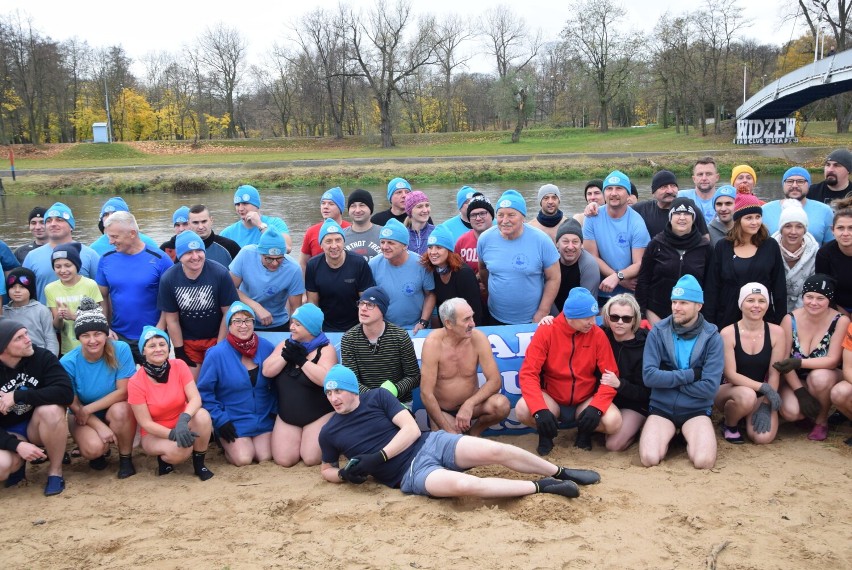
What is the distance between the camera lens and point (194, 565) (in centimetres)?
404

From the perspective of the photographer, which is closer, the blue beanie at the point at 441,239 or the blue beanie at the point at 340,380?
the blue beanie at the point at 340,380

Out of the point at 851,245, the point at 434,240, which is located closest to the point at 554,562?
the point at 434,240

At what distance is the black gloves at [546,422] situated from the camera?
5.43 m

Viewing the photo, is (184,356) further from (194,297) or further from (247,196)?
(247,196)

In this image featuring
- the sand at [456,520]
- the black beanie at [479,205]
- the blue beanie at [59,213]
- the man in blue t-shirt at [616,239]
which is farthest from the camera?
the black beanie at [479,205]

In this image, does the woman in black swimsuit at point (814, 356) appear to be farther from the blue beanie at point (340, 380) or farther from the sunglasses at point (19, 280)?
the sunglasses at point (19, 280)

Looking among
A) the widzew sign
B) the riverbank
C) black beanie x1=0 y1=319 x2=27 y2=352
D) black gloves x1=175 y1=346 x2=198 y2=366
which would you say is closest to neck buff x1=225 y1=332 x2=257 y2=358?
black gloves x1=175 y1=346 x2=198 y2=366

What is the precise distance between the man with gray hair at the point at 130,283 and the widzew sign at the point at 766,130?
45.4 meters

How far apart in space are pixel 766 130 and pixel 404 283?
149ft

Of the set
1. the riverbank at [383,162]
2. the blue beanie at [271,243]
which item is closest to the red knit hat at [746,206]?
the blue beanie at [271,243]

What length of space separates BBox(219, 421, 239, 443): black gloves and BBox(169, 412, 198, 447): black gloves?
36 cm

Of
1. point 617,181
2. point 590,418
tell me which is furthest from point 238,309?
point 617,181

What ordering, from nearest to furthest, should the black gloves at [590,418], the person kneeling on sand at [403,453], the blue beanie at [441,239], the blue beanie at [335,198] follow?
1. the person kneeling on sand at [403,453]
2. the black gloves at [590,418]
3. the blue beanie at [441,239]
4. the blue beanie at [335,198]

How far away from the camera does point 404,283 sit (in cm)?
641
